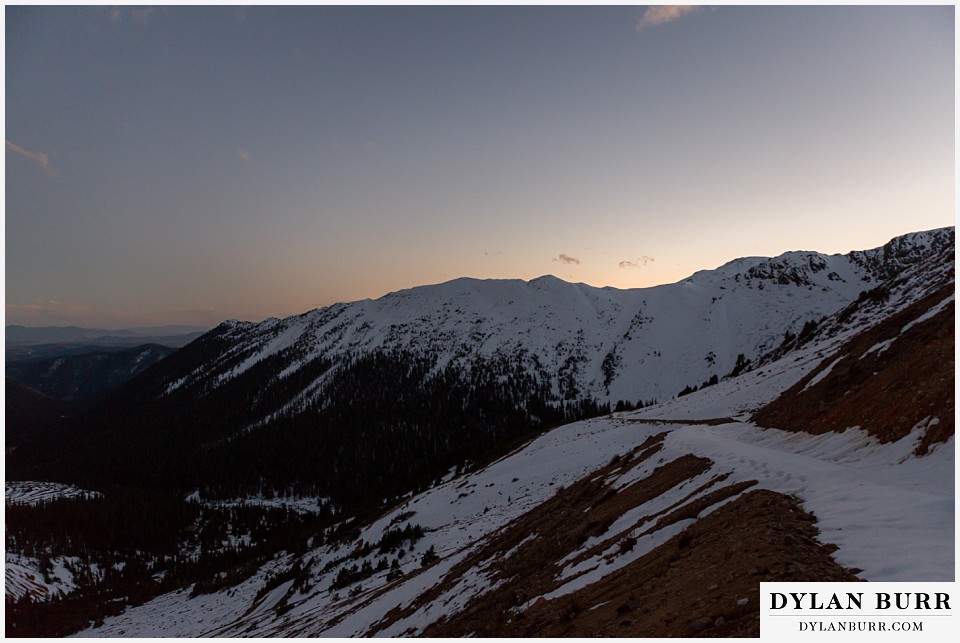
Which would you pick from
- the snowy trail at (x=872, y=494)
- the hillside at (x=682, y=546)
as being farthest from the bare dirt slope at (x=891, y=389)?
the snowy trail at (x=872, y=494)

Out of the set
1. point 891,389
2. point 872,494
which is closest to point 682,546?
point 872,494

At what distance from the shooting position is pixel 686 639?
689 cm

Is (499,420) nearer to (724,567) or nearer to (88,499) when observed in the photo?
(88,499)

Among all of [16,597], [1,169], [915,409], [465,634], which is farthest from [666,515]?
[16,597]

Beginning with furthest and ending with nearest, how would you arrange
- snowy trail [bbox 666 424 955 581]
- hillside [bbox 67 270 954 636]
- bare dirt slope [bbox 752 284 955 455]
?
bare dirt slope [bbox 752 284 955 455]
hillside [bbox 67 270 954 636]
snowy trail [bbox 666 424 955 581]

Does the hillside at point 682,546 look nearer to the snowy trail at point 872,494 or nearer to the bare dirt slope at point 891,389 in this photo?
the snowy trail at point 872,494

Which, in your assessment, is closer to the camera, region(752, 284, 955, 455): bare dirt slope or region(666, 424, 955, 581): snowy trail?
region(666, 424, 955, 581): snowy trail

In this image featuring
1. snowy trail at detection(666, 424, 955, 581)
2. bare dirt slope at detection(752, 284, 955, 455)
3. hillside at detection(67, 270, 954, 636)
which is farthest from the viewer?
bare dirt slope at detection(752, 284, 955, 455)

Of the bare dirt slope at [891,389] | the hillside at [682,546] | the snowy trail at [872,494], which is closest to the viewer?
the snowy trail at [872,494]

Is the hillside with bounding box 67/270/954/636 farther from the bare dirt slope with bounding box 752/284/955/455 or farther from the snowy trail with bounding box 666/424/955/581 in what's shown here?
the bare dirt slope with bounding box 752/284/955/455

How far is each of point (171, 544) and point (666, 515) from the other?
146 m

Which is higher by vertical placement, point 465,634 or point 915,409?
point 915,409

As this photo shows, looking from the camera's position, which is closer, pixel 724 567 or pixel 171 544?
pixel 724 567

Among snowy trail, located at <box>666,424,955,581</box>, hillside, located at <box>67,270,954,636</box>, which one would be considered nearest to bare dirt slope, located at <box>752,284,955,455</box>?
hillside, located at <box>67,270,954,636</box>
